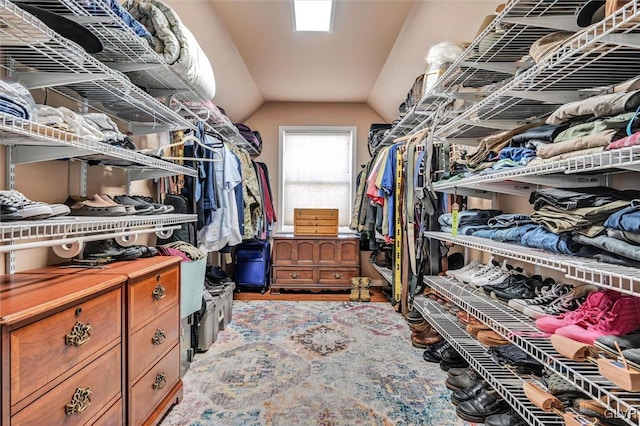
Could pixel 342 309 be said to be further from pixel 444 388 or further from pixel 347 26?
pixel 347 26

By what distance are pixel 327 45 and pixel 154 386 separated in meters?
3.05

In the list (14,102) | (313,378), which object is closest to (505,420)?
(313,378)

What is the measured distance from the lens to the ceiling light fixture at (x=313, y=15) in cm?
279

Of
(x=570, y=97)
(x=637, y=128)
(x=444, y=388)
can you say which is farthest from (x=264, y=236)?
(x=637, y=128)

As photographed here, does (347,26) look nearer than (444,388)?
No

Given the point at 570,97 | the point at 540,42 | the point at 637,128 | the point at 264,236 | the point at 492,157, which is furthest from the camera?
the point at 264,236

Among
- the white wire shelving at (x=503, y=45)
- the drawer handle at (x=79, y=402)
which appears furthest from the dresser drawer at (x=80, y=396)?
the white wire shelving at (x=503, y=45)

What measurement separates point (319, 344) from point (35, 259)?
1.84 metres

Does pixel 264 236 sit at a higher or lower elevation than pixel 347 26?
lower

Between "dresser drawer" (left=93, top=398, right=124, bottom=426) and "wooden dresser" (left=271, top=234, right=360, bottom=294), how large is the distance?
121 inches

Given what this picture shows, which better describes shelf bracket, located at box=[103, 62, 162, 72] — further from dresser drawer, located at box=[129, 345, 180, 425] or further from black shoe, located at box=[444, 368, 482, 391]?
black shoe, located at box=[444, 368, 482, 391]

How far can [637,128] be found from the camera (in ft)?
3.35

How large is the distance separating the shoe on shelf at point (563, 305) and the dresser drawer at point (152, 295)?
1.62 metres

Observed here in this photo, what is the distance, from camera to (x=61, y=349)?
1079 millimetres
